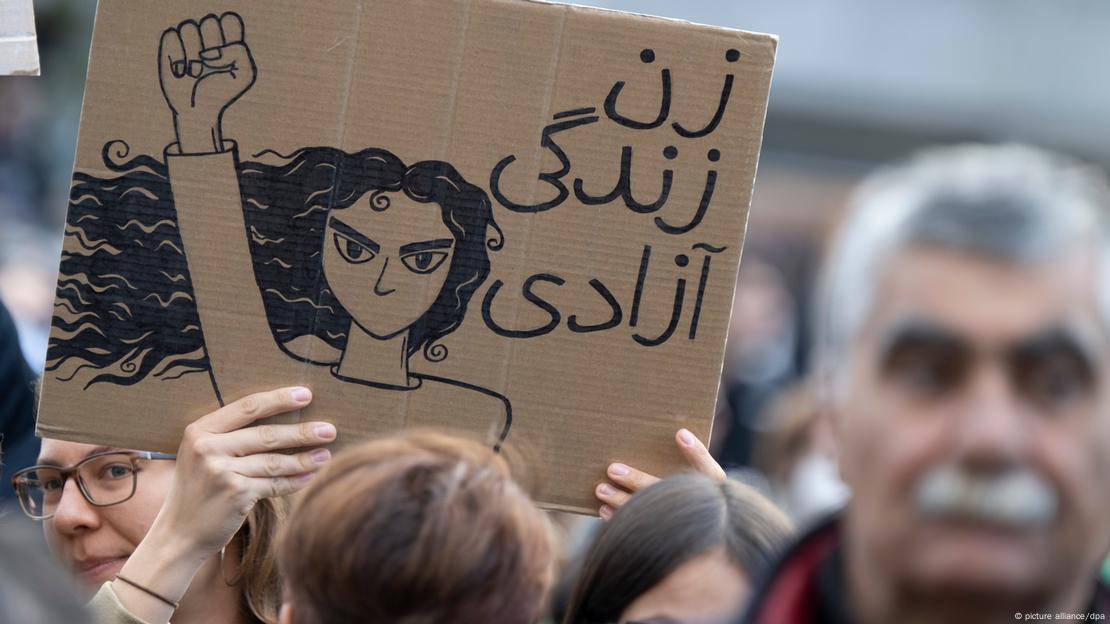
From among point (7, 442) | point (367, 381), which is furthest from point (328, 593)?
point (7, 442)

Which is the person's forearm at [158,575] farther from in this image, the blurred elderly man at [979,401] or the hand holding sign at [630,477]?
the blurred elderly man at [979,401]

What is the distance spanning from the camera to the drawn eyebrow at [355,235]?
91.0 inches

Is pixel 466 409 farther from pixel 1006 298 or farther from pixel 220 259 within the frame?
pixel 1006 298

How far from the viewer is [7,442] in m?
3.03

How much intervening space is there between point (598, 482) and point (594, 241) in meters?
0.41

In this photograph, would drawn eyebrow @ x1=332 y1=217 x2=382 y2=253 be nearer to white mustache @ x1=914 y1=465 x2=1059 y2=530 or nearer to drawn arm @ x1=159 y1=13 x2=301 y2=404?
drawn arm @ x1=159 y1=13 x2=301 y2=404

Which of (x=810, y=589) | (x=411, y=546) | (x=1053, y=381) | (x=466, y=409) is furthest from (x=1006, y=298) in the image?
(x=466, y=409)

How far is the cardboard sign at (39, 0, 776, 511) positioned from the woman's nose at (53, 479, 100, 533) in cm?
31

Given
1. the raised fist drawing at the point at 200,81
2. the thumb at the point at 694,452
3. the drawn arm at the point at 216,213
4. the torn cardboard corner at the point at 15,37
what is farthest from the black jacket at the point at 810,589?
the torn cardboard corner at the point at 15,37

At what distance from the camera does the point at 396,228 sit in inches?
91.2

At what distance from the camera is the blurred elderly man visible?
1.12 meters

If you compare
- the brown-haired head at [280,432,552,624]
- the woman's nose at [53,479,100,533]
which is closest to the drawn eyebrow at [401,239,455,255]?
the brown-haired head at [280,432,552,624]

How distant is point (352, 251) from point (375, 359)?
7.3 inches

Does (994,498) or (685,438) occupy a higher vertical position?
(994,498)
